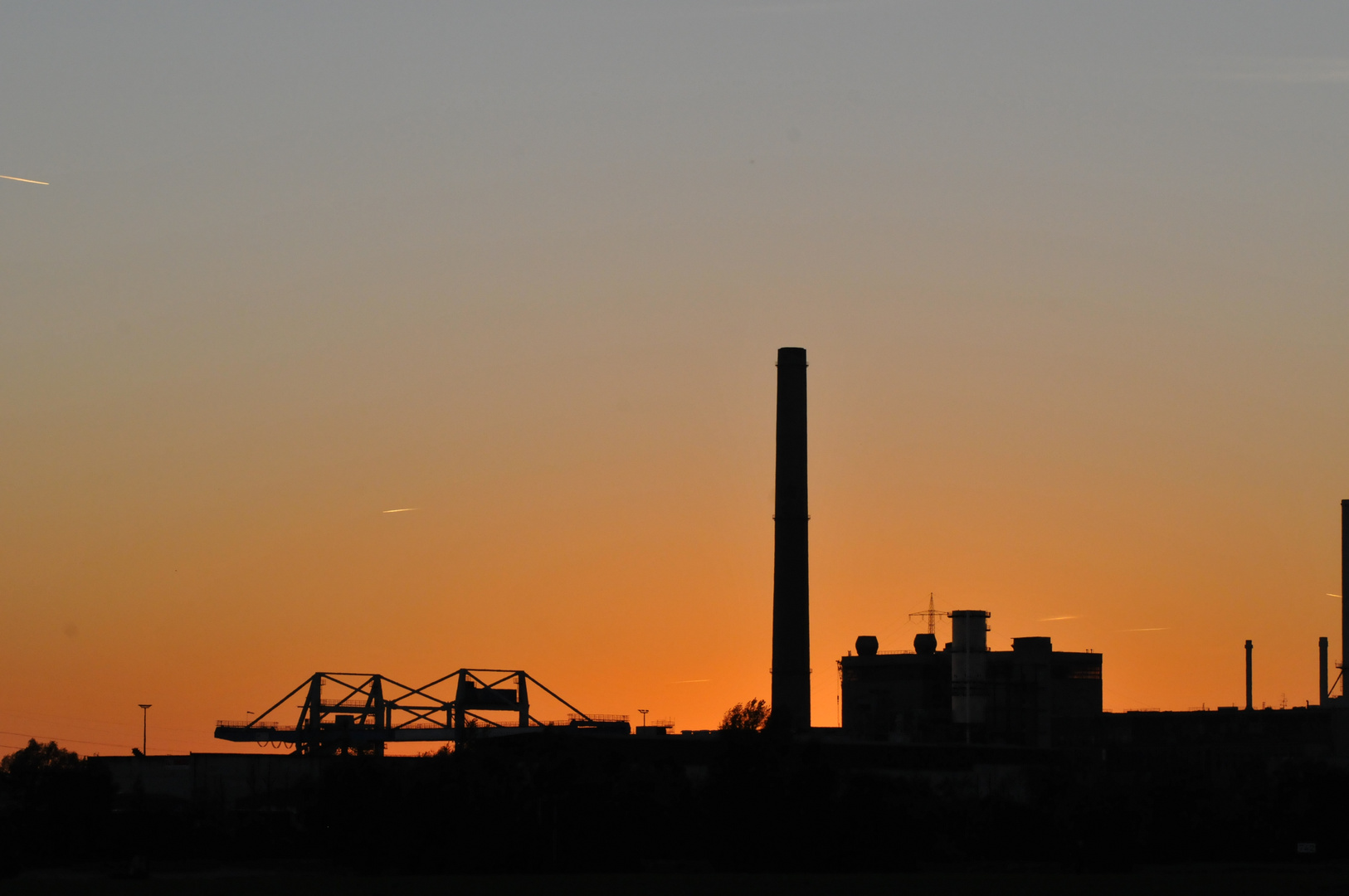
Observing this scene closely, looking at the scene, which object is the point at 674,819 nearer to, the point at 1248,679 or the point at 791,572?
the point at 791,572

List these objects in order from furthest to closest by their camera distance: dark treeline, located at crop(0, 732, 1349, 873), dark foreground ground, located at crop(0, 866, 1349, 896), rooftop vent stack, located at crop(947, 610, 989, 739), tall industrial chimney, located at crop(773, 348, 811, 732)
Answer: rooftop vent stack, located at crop(947, 610, 989, 739) < tall industrial chimney, located at crop(773, 348, 811, 732) < dark treeline, located at crop(0, 732, 1349, 873) < dark foreground ground, located at crop(0, 866, 1349, 896)

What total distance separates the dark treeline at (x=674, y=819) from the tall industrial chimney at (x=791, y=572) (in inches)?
227

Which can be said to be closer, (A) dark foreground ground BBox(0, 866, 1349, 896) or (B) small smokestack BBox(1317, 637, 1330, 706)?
(A) dark foreground ground BBox(0, 866, 1349, 896)

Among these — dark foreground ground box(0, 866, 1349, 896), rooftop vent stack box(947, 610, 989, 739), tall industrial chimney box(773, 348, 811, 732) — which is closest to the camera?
dark foreground ground box(0, 866, 1349, 896)

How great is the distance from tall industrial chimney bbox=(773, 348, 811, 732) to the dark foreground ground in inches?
815

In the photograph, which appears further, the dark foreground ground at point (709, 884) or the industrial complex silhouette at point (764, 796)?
the industrial complex silhouette at point (764, 796)

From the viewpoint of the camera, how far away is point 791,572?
91188 millimetres

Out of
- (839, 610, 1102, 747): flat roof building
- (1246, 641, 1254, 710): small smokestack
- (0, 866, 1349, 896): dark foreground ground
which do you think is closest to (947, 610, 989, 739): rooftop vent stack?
(839, 610, 1102, 747): flat roof building

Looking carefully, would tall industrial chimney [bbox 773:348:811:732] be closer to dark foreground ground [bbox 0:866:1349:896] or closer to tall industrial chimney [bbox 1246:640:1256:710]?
dark foreground ground [bbox 0:866:1349:896]

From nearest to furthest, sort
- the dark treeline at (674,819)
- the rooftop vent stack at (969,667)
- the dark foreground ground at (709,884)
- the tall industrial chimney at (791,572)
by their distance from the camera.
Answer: the dark foreground ground at (709,884)
the dark treeline at (674,819)
the tall industrial chimney at (791,572)
the rooftop vent stack at (969,667)

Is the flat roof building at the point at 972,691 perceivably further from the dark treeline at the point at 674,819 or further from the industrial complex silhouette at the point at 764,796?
the dark treeline at the point at 674,819

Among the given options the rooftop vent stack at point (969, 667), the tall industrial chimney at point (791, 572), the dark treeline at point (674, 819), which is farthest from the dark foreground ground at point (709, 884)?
the rooftop vent stack at point (969, 667)

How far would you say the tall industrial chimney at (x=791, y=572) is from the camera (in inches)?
3580

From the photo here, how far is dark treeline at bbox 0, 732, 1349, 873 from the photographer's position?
7238 cm
